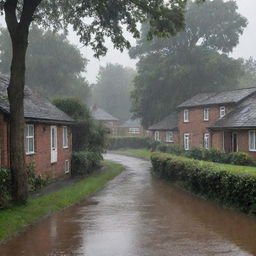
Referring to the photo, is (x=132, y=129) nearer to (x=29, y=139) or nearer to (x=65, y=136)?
(x=65, y=136)

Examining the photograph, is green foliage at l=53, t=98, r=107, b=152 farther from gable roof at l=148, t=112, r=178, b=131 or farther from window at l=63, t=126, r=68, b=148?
gable roof at l=148, t=112, r=178, b=131

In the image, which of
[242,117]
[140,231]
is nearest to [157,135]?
[242,117]

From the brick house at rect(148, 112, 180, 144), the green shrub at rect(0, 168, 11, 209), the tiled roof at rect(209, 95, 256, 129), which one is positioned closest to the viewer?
the green shrub at rect(0, 168, 11, 209)

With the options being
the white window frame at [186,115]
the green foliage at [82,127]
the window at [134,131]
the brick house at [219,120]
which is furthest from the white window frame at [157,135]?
the window at [134,131]

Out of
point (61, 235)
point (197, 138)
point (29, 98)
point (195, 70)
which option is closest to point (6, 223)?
point (61, 235)

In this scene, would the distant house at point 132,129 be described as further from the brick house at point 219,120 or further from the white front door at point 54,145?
the white front door at point 54,145

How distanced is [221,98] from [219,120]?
4.97 metres

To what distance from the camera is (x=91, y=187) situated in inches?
853

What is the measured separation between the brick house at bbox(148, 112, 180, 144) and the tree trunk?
37.5m

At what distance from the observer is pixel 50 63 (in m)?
71.0

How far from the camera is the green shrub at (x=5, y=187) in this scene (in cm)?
1483

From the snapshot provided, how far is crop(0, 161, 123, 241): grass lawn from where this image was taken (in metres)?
12.1

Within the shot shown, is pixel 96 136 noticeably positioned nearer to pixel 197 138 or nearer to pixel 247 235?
pixel 197 138

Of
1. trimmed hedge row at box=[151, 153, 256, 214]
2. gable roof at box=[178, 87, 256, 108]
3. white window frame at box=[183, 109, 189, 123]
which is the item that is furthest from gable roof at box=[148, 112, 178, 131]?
trimmed hedge row at box=[151, 153, 256, 214]
